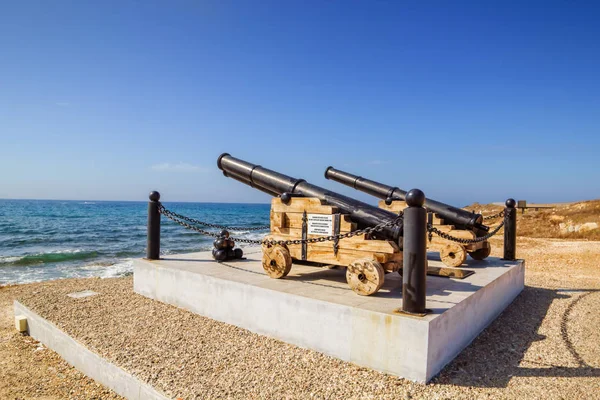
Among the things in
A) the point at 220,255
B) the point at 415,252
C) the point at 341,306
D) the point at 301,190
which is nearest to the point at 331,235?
the point at 301,190

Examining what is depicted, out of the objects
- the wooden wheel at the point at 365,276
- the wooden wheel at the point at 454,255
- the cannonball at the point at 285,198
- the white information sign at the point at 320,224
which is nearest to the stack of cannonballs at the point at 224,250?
the cannonball at the point at 285,198

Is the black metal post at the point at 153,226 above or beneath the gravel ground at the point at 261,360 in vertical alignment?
above

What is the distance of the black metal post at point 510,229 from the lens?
8250 millimetres

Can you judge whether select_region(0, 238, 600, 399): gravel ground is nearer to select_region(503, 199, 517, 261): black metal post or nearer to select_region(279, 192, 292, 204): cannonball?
select_region(503, 199, 517, 261): black metal post

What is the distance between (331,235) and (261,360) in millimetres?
2035

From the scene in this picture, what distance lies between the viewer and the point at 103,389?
4.43 meters

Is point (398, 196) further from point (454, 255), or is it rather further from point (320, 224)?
point (320, 224)

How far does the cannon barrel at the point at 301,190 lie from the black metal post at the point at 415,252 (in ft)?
4.07

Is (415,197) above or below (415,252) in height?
above

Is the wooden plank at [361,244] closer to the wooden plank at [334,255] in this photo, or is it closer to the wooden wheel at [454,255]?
the wooden plank at [334,255]

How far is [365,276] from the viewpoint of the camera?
5.00 metres

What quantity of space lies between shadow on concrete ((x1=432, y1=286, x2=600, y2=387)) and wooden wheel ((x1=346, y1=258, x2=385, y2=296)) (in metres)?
1.19

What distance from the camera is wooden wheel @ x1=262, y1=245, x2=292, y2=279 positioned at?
5.97 m

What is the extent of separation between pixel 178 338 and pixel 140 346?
1.55 ft
